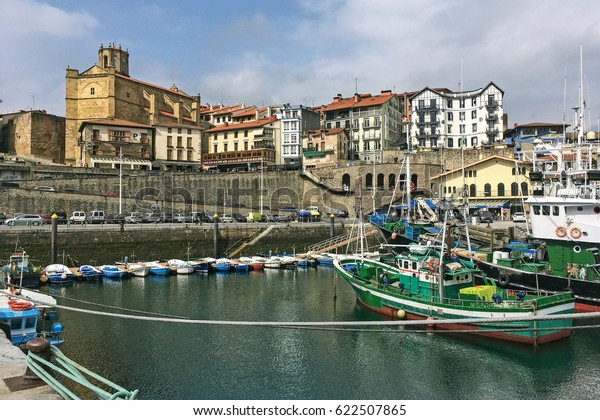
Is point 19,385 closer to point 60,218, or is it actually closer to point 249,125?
point 60,218

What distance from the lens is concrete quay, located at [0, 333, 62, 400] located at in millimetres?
8578

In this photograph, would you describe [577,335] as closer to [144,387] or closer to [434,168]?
[144,387]

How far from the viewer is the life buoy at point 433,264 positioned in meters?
25.8

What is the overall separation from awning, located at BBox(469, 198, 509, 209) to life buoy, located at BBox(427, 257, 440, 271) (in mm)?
41003

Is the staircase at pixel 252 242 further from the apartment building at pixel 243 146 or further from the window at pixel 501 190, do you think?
the window at pixel 501 190

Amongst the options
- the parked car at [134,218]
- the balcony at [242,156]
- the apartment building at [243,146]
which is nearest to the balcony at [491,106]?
the apartment building at [243,146]

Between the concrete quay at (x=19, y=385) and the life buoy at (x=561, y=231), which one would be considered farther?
the life buoy at (x=561, y=231)

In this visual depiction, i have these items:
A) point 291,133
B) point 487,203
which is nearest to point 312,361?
point 487,203

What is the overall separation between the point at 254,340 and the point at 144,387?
6739mm

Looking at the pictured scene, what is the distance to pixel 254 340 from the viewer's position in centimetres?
2311

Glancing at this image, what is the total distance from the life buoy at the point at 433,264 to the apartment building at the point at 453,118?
2536 inches

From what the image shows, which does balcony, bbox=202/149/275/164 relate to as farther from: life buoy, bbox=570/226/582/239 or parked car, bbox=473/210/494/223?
life buoy, bbox=570/226/582/239

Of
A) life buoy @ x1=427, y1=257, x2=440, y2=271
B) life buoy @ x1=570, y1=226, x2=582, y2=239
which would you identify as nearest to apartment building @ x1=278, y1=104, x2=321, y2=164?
life buoy @ x1=570, y1=226, x2=582, y2=239
